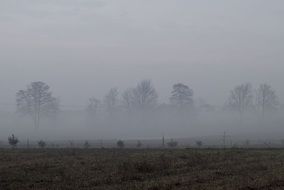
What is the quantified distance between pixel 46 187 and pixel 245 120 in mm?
137171

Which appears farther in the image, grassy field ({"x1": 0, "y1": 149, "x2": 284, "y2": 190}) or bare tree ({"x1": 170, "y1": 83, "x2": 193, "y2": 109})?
bare tree ({"x1": 170, "y1": 83, "x2": 193, "y2": 109})

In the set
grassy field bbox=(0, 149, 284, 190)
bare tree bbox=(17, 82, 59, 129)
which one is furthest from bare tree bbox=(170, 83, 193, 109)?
grassy field bbox=(0, 149, 284, 190)

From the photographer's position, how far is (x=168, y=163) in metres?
26.1

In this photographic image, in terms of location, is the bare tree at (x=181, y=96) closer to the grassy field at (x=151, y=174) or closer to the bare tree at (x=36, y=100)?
the bare tree at (x=36, y=100)

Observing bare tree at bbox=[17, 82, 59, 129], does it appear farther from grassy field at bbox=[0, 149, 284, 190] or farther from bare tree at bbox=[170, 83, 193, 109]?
grassy field at bbox=[0, 149, 284, 190]

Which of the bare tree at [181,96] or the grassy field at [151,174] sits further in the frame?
the bare tree at [181,96]

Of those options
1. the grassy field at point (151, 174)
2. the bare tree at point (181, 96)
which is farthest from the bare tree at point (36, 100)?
the grassy field at point (151, 174)

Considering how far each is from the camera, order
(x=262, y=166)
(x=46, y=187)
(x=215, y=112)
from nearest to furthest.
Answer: (x=46, y=187)
(x=262, y=166)
(x=215, y=112)

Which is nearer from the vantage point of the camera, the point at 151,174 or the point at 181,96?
the point at 151,174

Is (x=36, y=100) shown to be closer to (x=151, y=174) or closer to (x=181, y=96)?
(x=181, y=96)

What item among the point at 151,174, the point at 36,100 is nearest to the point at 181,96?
the point at 36,100

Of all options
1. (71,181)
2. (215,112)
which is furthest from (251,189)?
(215,112)

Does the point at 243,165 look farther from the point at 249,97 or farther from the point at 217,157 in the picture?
the point at 249,97

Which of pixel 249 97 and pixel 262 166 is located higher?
pixel 249 97
